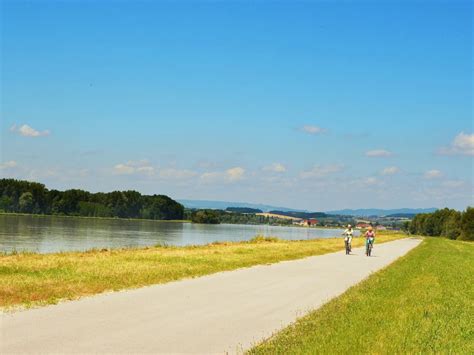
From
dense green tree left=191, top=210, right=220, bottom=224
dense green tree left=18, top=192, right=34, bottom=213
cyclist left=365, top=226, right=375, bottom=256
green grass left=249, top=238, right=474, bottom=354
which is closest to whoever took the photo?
green grass left=249, top=238, right=474, bottom=354

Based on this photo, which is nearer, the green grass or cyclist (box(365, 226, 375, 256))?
the green grass

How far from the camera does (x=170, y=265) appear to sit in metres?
19.8

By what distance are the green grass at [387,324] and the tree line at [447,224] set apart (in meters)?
96.9

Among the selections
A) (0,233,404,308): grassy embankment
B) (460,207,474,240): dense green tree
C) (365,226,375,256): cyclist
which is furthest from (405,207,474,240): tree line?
(0,233,404,308): grassy embankment

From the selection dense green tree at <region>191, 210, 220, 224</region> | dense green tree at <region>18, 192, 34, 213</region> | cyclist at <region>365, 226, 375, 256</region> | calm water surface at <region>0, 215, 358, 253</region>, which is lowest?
A: calm water surface at <region>0, 215, 358, 253</region>

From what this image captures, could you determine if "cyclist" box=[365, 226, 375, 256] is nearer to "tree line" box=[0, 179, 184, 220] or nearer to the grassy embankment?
the grassy embankment

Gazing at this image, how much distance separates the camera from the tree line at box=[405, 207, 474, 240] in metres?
106

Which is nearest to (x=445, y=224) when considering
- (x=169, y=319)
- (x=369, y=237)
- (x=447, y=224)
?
(x=447, y=224)

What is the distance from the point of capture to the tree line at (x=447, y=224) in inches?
4176

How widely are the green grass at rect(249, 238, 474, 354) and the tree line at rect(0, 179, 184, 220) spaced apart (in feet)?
423

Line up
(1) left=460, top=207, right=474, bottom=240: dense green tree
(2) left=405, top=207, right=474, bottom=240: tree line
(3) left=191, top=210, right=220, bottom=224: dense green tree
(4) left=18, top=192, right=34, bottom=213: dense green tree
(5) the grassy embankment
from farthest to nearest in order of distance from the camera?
(3) left=191, top=210, right=220, bottom=224: dense green tree
(4) left=18, top=192, right=34, bottom=213: dense green tree
(2) left=405, top=207, right=474, bottom=240: tree line
(1) left=460, top=207, right=474, bottom=240: dense green tree
(5) the grassy embankment

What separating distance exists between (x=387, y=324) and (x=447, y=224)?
12350cm

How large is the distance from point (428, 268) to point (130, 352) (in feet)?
62.1

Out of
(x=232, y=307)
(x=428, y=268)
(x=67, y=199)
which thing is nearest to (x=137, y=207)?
(x=67, y=199)
